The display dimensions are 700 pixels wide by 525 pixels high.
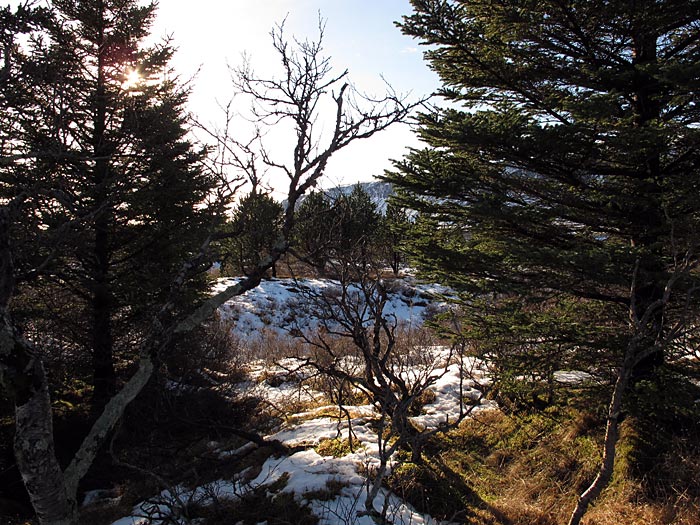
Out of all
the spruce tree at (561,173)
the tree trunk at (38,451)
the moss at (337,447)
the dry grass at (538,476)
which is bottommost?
the dry grass at (538,476)

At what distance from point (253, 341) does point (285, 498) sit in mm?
11501

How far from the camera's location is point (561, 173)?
16.0 feet

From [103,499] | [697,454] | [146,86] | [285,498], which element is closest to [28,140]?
[146,86]

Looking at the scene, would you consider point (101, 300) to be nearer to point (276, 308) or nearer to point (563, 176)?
point (563, 176)

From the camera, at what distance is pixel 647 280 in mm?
4168

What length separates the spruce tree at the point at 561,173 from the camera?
4.10 meters

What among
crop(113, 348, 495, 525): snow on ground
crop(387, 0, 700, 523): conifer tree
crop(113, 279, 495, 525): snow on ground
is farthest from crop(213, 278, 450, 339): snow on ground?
crop(387, 0, 700, 523): conifer tree

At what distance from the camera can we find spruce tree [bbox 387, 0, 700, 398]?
410 cm

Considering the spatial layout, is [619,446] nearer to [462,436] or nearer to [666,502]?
[666,502]

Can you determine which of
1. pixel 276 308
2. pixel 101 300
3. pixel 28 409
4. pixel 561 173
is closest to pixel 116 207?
pixel 101 300

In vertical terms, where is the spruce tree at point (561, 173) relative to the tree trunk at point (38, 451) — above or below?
above

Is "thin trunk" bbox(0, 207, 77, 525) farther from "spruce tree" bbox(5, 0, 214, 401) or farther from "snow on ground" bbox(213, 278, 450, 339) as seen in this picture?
"snow on ground" bbox(213, 278, 450, 339)

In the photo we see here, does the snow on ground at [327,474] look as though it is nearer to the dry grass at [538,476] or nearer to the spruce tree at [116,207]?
the dry grass at [538,476]

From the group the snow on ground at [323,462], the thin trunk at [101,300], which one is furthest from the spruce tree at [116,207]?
the snow on ground at [323,462]
